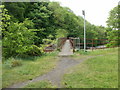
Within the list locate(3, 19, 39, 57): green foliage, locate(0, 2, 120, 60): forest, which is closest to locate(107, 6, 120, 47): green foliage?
locate(0, 2, 120, 60): forest

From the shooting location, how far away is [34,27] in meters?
12.3

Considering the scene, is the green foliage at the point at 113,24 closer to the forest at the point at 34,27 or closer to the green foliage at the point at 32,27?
the forest at the point at 34,27

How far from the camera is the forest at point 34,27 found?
700 centimetres

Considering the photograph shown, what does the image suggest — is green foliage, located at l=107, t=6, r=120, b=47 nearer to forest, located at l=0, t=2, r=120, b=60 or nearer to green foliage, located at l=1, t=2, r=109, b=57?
forest, located at l=0, t=2, r=120, b=60

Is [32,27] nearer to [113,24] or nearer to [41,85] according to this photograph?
[41,85]

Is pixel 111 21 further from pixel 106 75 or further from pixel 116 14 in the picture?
pixel 106 75

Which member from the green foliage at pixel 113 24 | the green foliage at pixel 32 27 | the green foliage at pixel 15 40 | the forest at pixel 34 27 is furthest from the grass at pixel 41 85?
the green foliage at pixel 113 24

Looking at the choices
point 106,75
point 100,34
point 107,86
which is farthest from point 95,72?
point 100,34

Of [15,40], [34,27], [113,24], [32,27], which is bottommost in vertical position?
[15,40]

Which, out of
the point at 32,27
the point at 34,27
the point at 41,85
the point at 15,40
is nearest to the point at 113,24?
the point at 34,27

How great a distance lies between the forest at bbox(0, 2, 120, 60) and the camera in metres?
7.00

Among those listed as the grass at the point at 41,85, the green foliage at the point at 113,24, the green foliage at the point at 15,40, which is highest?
the green foliage at the point at 113,24

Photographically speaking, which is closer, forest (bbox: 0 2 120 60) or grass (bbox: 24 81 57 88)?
grass (bbox: 24 81 57 88)

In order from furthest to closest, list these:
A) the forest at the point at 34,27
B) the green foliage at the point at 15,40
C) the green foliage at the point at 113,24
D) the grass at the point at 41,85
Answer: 1. the green foliage at the point at 113,24
2. the forest at the point at 34,27
3. the green foliage at the point at 15,40
4. the grass at the point at 41,85
